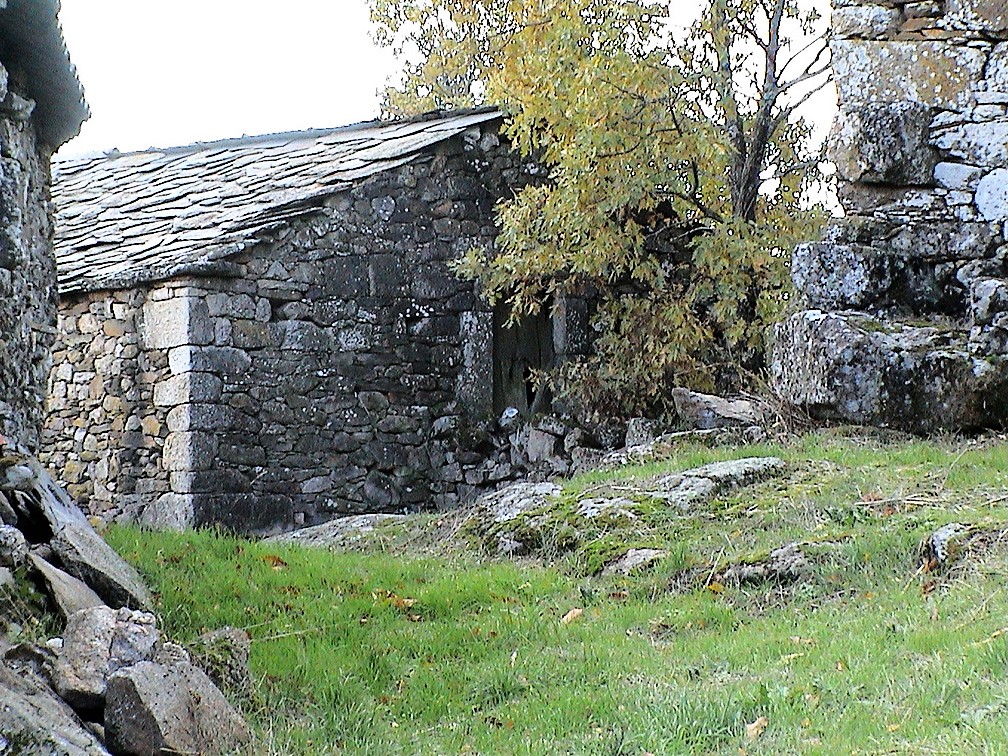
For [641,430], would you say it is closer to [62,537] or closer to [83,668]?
[62,537]

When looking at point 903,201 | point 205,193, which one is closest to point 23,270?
point 903,201

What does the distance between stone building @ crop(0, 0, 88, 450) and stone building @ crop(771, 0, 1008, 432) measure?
206 inches

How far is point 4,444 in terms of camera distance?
555 centimetres

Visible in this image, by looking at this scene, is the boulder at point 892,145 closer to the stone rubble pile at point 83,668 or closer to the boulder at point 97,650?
the stone rubble pile at point 83,668

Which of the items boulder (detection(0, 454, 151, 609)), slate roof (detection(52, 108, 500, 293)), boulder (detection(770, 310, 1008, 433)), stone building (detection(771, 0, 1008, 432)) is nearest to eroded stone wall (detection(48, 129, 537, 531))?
slate roof (detection(52, 108, 500, 293))

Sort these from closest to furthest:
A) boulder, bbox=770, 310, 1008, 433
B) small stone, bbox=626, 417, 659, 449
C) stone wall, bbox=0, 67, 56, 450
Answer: stone wall, bbox=0, 67, 56, 450
boulder, bbox=770, 310, 1008, 433
small stone, bbox=626, 417, 659, 449

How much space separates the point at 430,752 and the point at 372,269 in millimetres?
8291

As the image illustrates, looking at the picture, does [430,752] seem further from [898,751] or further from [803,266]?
[803,266]

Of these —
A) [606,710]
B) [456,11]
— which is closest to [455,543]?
[606,710]

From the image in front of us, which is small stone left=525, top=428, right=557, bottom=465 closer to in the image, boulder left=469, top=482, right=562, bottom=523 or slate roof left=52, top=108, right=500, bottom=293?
boulder left=469, top=482, right=562, bottom=523

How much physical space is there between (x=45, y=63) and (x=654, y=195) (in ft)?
23.0

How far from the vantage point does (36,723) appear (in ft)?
11.6

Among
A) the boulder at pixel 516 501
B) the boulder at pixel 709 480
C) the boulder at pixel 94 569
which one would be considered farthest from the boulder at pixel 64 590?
the boulder at pixel 709 480

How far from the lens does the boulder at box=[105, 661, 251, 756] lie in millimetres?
3900
